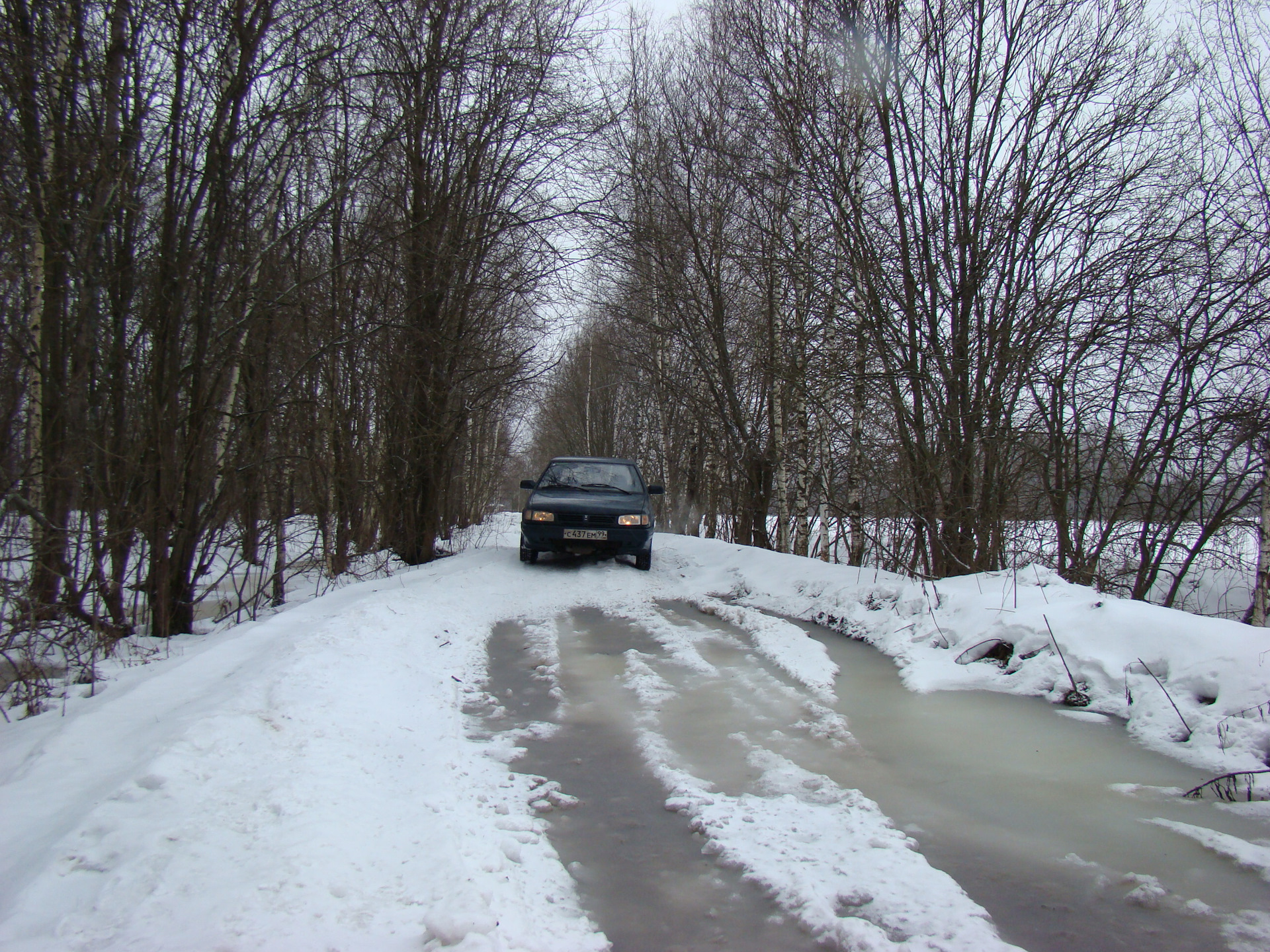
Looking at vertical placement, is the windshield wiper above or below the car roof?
below

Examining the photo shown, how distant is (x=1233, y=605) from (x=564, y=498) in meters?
12.6

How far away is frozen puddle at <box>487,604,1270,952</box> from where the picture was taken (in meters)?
2.31

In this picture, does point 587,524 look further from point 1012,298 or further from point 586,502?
point 1012,298

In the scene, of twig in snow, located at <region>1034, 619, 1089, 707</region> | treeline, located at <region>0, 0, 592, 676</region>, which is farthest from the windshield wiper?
twig in snow, located at <region>1034, 619, 1089, 707</region>

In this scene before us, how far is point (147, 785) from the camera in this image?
9.30ft

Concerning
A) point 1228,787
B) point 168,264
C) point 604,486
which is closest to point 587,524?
point 604,486

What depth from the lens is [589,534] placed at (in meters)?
11.0

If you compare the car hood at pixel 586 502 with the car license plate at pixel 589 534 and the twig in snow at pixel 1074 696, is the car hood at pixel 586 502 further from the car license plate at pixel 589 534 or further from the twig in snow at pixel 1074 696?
the twig in snow at pixel 1074 696

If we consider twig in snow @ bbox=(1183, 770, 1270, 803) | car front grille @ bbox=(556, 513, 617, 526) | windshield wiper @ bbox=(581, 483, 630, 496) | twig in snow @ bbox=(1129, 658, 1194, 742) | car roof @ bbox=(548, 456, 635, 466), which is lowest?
twig in snow @ bbox=(1183, 770, 1270, 803)

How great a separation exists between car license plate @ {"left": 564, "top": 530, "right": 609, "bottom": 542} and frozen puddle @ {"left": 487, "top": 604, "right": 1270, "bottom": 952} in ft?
19.1

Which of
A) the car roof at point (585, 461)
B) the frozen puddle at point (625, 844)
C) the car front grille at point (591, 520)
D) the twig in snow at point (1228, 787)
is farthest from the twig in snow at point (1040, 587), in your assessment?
the car roof at point (585, 461)

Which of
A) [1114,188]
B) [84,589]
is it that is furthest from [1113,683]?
[84,589]

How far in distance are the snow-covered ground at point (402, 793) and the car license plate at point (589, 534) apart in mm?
4716

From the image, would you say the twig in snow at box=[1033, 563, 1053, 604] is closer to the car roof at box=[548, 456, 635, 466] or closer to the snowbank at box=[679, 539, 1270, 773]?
the snowbank at box=[679, 539, 1270, 773]
